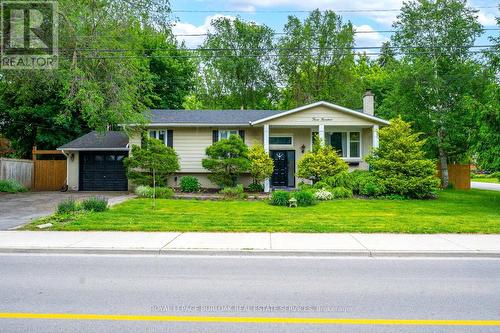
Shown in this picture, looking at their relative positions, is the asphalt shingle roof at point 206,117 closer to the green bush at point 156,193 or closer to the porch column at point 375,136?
the green bush at point 156,193

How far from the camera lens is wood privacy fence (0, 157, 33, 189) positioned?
2366cm

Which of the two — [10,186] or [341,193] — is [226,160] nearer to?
[341,193]

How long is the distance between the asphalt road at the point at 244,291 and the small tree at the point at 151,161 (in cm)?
1271

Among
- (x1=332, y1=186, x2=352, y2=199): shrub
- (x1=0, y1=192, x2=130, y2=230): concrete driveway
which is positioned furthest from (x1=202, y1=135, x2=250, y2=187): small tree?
(x1=0, y1=192, x2=130, y2=230): concrete driveway

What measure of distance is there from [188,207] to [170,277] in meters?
9.45

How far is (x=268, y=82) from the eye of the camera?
45594 mm

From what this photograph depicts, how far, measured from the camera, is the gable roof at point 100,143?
78.5 feet

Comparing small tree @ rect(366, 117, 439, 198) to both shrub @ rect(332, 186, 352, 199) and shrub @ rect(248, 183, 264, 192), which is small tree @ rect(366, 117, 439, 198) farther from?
shrub @ rect(248, 183, 264, 192)

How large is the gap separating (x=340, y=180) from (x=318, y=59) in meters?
25.2

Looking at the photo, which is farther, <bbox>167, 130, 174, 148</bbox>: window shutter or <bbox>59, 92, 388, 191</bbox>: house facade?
<bbox>167, 130, 174, 148</bbox>: window shutter

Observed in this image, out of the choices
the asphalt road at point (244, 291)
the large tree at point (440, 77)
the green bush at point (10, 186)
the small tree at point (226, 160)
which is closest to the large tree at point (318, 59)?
the large tree at point (440, 77)

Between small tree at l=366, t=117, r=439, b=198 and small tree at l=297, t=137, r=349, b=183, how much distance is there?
1.80 m

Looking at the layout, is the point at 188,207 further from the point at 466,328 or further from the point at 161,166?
the point at 466,328

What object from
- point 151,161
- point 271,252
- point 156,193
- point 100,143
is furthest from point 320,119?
point 271,252
